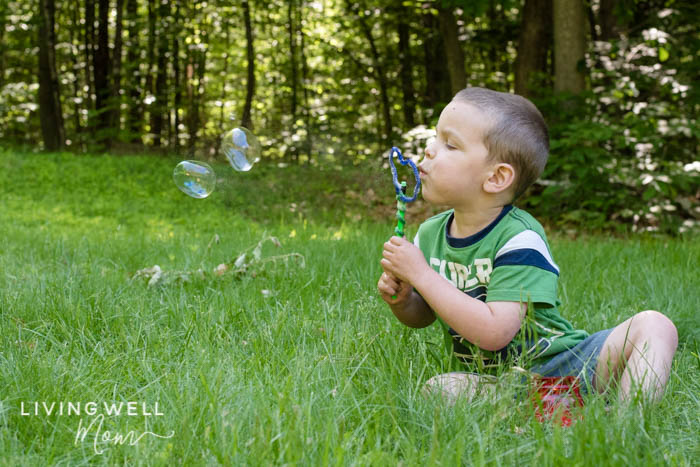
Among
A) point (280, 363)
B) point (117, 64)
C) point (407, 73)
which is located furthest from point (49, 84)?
point (280, 363)

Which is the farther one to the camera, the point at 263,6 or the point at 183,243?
the point at 263,6

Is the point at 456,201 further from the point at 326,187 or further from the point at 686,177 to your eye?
the point at 326,187

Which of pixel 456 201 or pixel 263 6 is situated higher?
pixel 263 6

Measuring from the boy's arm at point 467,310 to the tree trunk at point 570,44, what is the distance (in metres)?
6.23

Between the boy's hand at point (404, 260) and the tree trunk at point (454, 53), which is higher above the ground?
the tree trunk at point (454, 53)

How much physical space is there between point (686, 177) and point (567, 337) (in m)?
4.98

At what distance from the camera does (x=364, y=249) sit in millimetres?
4094

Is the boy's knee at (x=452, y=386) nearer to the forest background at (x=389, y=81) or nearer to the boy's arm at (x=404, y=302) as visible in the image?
the boy's arm at (x=404, y=302)

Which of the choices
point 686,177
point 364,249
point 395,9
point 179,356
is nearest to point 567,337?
point 179,356

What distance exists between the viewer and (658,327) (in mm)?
1864

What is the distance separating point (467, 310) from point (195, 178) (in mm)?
1901

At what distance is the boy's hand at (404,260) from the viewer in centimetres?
191

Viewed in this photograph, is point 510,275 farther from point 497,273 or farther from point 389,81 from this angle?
point 389,81

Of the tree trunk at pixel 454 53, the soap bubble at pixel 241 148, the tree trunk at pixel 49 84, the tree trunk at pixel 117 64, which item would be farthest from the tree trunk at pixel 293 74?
the soap bubble at pixel 241 148
